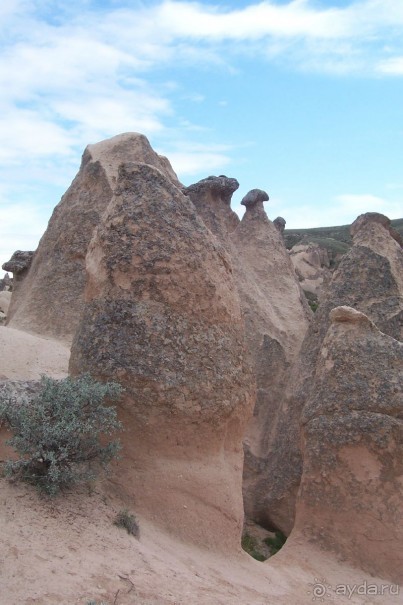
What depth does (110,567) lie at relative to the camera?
360 cm

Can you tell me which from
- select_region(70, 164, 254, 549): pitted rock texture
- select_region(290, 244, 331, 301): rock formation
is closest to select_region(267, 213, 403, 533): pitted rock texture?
select_region(70, 164, 254, 549): pitted rock texture

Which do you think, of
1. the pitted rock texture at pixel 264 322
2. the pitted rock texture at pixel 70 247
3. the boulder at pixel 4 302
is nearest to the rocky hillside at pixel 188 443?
the pitted rock texture at pixel 264 322

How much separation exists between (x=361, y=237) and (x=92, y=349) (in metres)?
4.34

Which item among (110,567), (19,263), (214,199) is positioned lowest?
(110,567)

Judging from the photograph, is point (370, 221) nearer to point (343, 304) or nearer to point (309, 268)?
point (343, 304)

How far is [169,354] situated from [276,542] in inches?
143

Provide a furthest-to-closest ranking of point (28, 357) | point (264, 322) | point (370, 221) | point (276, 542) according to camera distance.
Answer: point (264, 322)
point (370, 221)
point (276, 542)
point (28, 357)

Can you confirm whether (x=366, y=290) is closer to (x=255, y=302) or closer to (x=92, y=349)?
(x=255, y=302)

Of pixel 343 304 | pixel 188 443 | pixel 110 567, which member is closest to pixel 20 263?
pixel 343 304

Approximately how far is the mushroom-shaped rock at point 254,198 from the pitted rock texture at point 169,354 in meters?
5.86

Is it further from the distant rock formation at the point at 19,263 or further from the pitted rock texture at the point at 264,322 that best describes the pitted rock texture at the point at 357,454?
the distant rock formation at the point at 19,263

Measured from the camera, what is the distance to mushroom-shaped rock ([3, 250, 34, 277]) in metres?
9.76

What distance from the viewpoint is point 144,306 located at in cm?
499

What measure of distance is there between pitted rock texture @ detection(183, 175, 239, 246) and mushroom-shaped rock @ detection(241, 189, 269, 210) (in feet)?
3.82
